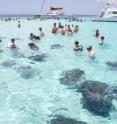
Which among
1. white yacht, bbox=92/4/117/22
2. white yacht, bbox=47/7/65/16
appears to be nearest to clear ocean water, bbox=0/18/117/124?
white yacht, bbox=92/4/117/22

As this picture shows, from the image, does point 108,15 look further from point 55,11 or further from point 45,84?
point 45,84

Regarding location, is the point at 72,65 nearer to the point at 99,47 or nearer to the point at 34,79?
the point at 34,79

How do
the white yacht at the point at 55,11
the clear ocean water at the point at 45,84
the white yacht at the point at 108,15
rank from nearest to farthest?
the clear ocean water at the point at 45,84
the white yacht at the point at 108,15
the white yacht at the point at 55,11

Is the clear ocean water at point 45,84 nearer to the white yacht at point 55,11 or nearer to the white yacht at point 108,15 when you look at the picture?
the white yacht at point 108,15

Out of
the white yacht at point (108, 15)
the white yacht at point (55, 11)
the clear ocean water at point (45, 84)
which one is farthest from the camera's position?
the white yacht at point (55, 11)

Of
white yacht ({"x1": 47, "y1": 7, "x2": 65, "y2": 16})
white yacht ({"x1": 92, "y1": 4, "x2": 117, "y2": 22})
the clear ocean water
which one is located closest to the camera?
the clear ocean water

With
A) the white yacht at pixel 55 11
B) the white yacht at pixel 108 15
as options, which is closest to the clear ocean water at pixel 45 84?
the white yacht at pixel 108 15

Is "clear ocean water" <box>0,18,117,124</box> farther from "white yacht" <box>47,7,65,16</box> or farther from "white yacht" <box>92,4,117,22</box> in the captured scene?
"white yacht" <box>47,7,65,16</box>

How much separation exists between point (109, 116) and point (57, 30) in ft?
127

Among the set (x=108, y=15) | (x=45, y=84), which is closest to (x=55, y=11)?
(x=108, y=15)

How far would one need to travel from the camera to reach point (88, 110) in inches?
609

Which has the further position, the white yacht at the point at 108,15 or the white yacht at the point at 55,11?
the white yacht at the point at 55,11

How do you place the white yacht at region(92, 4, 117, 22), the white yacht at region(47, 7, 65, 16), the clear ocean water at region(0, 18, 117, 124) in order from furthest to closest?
1. the white yacht at region(47, 7, 65, 16)
2. the white yacht at region(92, 4, 117, 22)
3. the clear ocean water at region(0, 18, 117, 124)

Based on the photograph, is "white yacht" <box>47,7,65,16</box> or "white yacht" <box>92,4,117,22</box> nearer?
"white yacht" <box>92,4,117,22</box>
